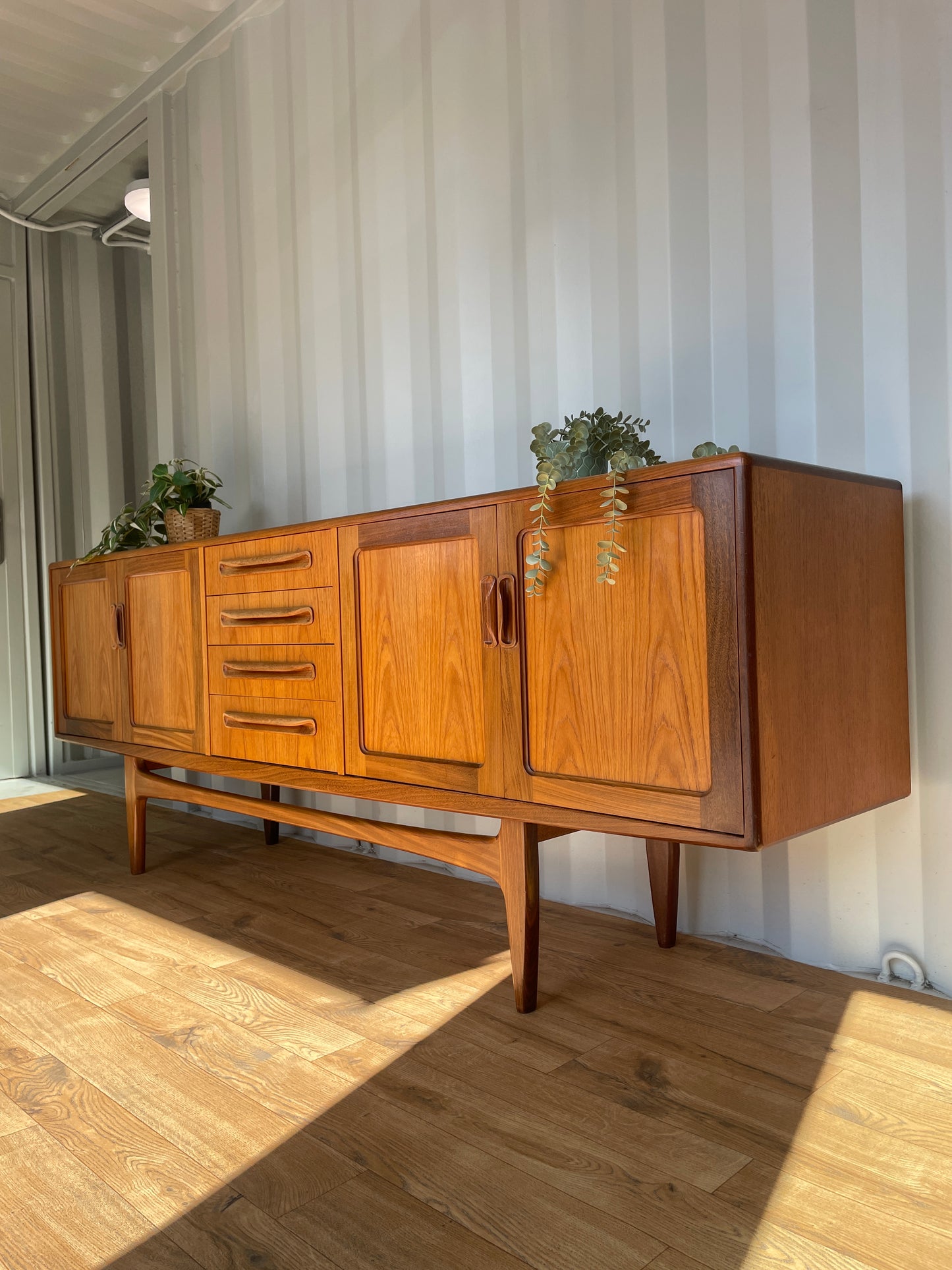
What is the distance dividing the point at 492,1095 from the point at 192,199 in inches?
119

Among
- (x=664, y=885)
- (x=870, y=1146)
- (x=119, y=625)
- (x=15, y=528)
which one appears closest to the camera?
A: (x=870, y=1146)

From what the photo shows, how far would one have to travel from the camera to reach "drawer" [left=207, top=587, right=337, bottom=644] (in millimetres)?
1823

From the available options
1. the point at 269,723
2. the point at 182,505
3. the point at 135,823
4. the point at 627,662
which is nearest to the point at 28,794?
the point at 135,823

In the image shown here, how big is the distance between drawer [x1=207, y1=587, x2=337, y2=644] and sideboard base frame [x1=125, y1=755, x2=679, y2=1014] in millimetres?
355

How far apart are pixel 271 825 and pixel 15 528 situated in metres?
A: 2.30

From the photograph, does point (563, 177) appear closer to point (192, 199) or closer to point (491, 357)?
point (491, 357)

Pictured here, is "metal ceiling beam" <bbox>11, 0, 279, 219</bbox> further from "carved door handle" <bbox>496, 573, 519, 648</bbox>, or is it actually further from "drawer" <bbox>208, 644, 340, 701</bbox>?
"carved door handle" <bbox>496, 573, 519, 648</bbox>

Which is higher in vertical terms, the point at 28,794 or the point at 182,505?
the point at 182,505

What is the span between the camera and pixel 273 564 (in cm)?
194

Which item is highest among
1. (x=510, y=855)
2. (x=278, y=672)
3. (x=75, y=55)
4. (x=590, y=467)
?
(x=75, y=55)

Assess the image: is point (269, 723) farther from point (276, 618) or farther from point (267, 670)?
point (276, 618)

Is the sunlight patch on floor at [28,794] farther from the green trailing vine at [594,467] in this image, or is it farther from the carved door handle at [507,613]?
the green trailing vine at [594,467]

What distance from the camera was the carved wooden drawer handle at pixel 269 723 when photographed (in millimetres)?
1885

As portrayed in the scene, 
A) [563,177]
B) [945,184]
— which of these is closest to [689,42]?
[563,177]
